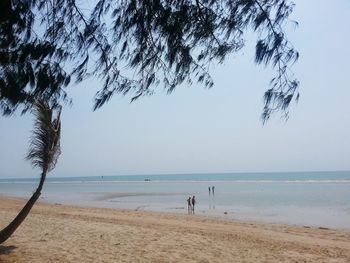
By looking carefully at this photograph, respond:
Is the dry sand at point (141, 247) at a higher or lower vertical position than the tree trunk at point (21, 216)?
lower

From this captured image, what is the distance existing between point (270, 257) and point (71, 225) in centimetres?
647

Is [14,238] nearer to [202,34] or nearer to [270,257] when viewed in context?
[270,257]

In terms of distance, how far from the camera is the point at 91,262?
870 centimetres

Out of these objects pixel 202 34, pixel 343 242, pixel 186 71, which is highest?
pixel 202 34

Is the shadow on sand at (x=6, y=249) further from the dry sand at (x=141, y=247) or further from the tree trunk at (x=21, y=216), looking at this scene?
the tree trunk at (x=21, y=216)

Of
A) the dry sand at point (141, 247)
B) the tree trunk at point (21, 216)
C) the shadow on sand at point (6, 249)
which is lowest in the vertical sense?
the dry sand at point (141, 247)

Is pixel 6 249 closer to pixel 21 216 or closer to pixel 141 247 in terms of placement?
pixel 21 216

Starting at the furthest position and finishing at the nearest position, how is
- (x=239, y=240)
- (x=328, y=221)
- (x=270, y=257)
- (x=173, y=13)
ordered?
(x=328, y=221), (x=239, y=240), (x=270, y=257), (x=173, y=13)

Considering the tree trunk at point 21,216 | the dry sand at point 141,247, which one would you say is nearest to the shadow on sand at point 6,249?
the dry sand at point 141,247

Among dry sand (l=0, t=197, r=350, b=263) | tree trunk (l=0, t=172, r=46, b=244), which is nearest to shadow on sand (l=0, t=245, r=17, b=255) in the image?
dry sand (l=0, t=197, r=350, b=263)

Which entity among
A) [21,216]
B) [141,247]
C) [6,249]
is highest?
[21,216]

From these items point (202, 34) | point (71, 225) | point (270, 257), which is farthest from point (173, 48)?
point (71, 225)

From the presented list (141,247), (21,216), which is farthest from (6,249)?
(141,247)

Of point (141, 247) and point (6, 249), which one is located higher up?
point (6, 249)
